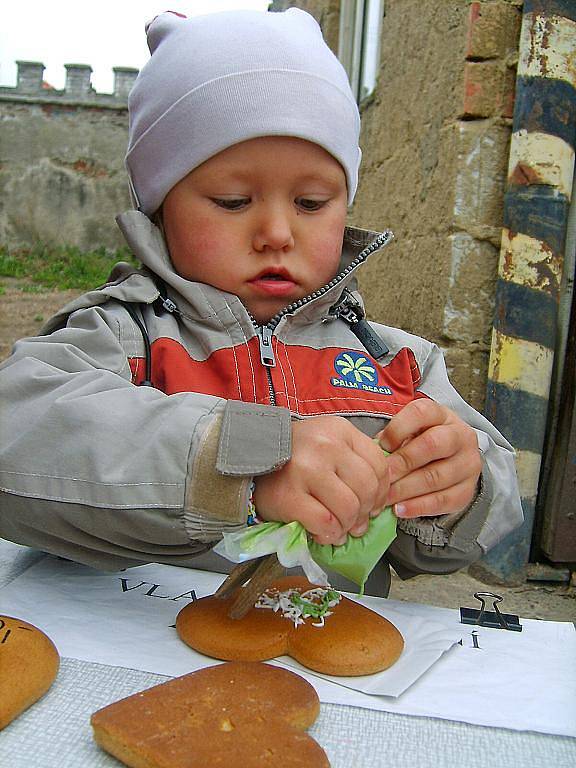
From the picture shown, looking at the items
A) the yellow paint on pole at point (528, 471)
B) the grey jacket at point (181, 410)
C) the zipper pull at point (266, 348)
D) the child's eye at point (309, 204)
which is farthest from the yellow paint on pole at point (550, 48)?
the zipper pull at point (266, 348)

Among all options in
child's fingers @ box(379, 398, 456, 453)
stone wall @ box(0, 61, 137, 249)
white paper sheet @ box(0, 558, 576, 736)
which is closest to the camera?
white paper sheet @ box(0, 558, 576, 736)

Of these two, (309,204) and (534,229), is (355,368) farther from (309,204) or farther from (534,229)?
(534,229)

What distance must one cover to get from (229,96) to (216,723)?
2.42ft

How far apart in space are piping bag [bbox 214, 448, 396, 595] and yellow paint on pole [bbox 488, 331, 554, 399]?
132cm

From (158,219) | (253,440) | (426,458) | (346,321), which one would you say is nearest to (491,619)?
(426,458)

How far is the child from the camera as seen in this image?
2.44ft

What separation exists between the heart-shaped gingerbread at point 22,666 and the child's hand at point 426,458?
35cm

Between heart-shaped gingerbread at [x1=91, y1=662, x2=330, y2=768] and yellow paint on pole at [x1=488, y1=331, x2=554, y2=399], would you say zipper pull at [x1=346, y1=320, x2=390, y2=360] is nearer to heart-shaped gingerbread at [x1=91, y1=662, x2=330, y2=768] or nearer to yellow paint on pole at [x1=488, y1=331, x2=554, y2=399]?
heart-shaped gingerbread at [x1=91, y1=662, x2=330, y2=768]

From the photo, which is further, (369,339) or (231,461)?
(369,339)

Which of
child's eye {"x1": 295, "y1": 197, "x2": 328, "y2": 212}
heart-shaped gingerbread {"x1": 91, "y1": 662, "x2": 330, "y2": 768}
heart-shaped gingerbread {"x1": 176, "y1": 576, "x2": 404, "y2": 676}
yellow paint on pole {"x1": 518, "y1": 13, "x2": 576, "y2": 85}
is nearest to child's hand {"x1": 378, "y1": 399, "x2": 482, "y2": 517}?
heart-shaped gingerbread {"x1": 176, "y1": 576, "x2": 404, "y2": 676}

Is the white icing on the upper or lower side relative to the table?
upper

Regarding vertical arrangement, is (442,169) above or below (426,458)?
above

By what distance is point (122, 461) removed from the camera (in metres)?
0.76

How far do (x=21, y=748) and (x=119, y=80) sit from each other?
12.2 m
